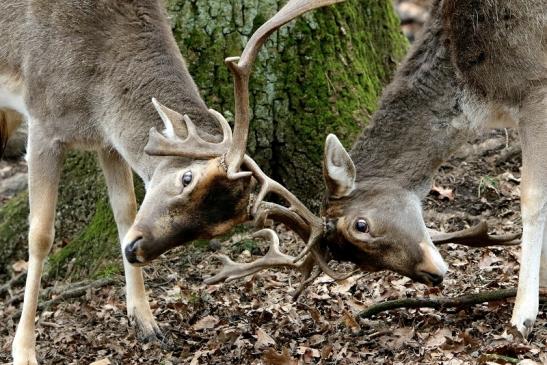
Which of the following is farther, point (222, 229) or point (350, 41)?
point (350, 41)

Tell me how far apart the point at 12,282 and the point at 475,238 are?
4313mm

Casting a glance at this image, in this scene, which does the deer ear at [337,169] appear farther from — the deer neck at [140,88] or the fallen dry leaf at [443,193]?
the fallen dry leaf at [443,193]

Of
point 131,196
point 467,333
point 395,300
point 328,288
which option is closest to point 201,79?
point 131,196

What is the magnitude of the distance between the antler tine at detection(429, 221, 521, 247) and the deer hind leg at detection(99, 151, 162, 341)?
2256 millimetres

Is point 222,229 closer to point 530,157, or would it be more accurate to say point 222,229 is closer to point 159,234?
point 159,234

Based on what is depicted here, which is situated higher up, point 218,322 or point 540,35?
point 540,35

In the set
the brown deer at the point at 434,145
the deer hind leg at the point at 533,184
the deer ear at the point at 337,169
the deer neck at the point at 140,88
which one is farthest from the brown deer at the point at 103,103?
the deer hind leg at the point at 533,184

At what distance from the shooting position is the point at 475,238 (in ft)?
23.3

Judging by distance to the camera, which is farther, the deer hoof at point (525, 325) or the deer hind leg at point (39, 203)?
the deer hind leg at point (39, 203)

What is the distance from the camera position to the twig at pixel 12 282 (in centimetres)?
922

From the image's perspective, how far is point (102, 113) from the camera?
742 centimetres

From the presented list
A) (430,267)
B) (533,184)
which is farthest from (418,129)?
(430,267)

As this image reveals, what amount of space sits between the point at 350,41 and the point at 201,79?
140 centimetres

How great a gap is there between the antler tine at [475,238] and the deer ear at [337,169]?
2.31ft
